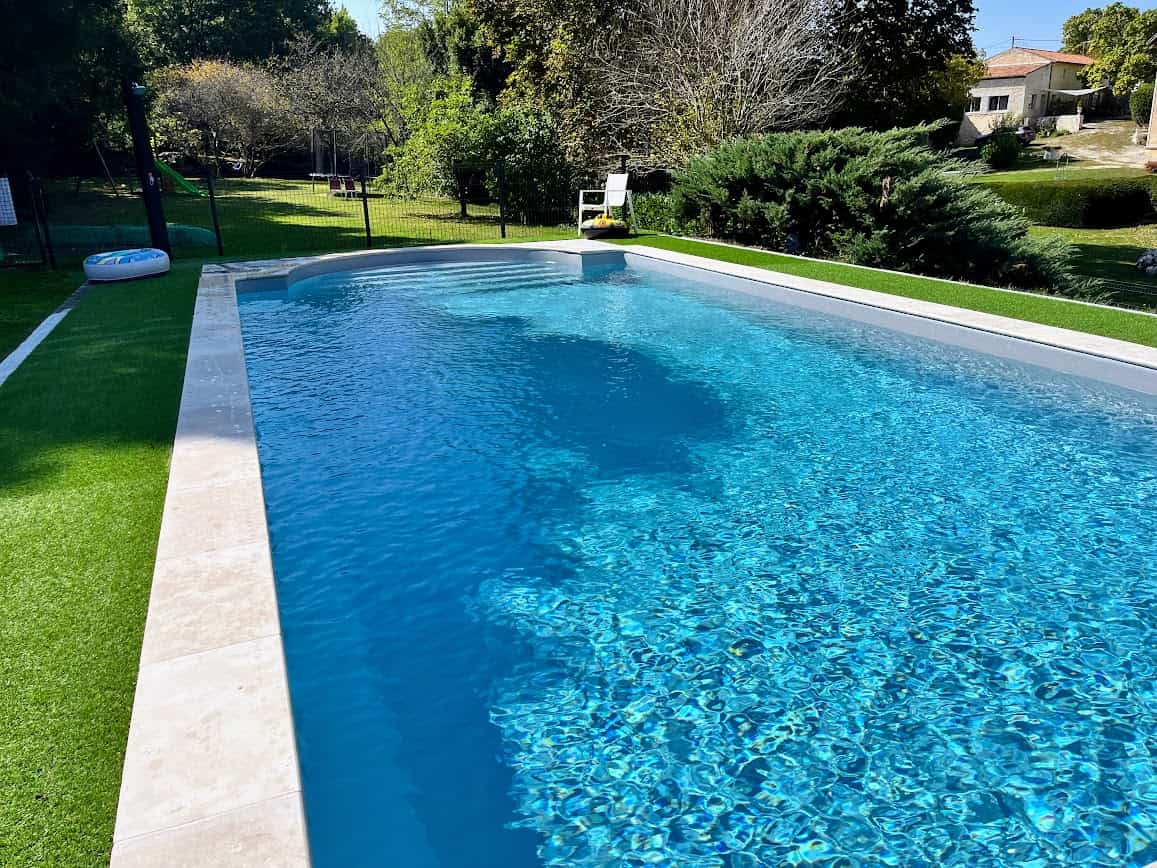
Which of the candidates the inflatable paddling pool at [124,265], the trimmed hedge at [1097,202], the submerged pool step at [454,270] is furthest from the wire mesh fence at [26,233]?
the trimmed hedge at [1097,202]

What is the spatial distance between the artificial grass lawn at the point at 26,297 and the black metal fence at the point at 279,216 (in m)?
1.16

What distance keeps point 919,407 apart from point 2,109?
1531 centimetres

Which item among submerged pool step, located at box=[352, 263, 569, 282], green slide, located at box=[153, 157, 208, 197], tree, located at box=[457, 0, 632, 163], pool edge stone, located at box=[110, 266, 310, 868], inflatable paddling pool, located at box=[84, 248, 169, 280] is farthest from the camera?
green slide, located at box=[153, 157, 208, 197]

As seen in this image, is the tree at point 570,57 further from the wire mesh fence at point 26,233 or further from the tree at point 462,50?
the wire mesh fence at point 26,233

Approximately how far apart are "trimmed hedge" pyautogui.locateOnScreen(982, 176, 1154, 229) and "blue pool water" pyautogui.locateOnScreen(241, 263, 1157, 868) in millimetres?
17930

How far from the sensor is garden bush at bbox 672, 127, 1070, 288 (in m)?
12.6

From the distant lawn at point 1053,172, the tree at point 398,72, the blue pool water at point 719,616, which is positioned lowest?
the blue pool water at point 719,616

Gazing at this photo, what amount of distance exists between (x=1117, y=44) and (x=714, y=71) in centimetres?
5512

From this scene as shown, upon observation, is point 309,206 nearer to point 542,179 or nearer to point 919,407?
point 542,179

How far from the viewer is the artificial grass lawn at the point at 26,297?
346 inches

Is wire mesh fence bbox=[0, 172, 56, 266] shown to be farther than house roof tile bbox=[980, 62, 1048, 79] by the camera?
No

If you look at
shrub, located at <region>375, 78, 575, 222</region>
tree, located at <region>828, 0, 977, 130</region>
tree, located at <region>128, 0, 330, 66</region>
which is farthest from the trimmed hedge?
tree, located at <region>128, 0, 330, 66</region>

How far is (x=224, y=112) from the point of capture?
3203 cm

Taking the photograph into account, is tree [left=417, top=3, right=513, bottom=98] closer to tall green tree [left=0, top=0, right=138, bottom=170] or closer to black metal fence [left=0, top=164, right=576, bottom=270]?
black metal fence [left=0, top=164, right=576, bottom=270]
